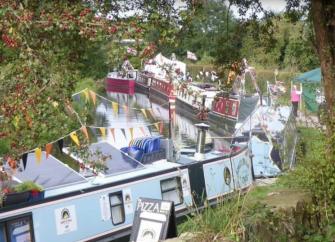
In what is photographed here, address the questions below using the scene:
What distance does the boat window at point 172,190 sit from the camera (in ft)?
32.4

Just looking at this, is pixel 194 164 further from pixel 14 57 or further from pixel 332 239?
pixel 14 57

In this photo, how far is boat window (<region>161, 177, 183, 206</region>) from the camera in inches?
389

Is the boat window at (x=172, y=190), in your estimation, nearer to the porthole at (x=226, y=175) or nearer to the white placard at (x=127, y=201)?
the white placard at (x=127, y=201)

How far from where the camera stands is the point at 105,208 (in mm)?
8844

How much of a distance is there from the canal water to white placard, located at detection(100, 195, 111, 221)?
2.01m

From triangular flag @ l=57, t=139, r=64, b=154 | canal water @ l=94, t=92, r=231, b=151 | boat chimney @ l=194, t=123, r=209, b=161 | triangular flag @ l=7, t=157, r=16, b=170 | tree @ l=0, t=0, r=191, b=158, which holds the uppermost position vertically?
tree @ l=0, t=0, r=191, b=158

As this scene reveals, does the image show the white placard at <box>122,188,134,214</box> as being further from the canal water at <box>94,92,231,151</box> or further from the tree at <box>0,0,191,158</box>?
the tree at <box>0,0,191,158</box>

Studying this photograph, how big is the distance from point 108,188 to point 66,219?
2.83 feet

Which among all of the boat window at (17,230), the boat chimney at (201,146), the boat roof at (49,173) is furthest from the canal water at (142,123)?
the boat window at (17,230)

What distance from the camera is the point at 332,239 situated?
4.21m

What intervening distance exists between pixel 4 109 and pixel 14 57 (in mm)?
567

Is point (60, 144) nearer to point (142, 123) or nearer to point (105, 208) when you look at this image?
point (105, 208)

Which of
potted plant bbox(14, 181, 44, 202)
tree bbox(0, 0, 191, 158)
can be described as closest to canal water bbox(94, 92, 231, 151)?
potted plant bbox(14, 181, 44, 202)

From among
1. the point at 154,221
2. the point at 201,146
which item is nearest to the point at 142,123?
the point at 201,146
